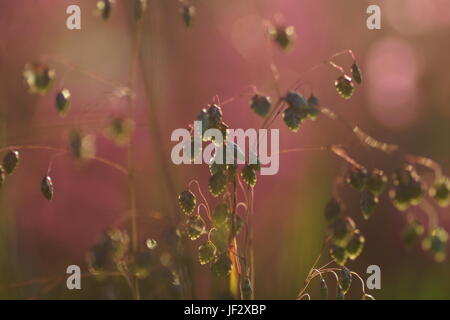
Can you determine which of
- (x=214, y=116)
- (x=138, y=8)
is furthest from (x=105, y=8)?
(x=214, y=116)

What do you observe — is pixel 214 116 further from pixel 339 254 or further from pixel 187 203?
pixel 339 254

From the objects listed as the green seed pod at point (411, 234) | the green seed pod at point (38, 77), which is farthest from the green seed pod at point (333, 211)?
the green seed pod at point (38, 77)

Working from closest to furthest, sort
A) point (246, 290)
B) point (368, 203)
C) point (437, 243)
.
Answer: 1. point (437, 243)
2. point (368, 203)
3. point (246, 290)

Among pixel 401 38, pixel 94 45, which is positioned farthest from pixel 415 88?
pixel 94 45

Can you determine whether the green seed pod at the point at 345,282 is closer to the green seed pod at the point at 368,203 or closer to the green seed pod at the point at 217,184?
the green seed pod at the point at 368,203

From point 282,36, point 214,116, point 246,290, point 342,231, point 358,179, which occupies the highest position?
point 282,36
